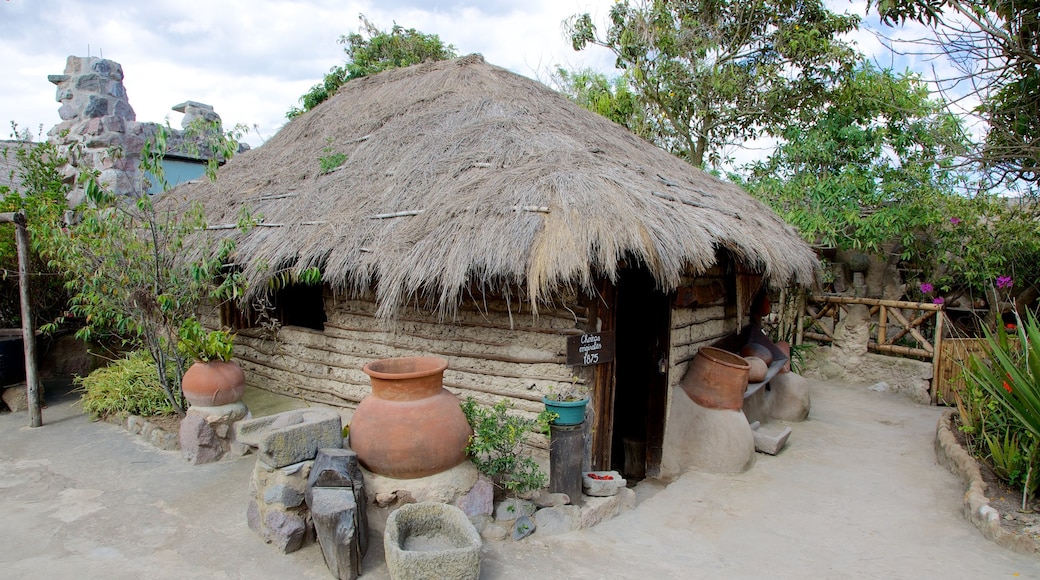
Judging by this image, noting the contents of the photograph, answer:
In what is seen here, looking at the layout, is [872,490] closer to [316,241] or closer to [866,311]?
[866,311]

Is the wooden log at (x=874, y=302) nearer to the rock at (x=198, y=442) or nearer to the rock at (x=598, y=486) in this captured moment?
the rock at (x=598, y=486)

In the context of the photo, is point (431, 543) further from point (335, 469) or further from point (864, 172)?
point (864, 172)

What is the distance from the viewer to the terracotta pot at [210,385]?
17.4 ft

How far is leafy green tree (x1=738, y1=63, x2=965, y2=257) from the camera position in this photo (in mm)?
8328

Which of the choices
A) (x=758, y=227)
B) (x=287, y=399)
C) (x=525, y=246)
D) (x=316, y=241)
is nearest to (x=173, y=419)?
(x=287, y=399)

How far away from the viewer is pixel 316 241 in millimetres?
5574

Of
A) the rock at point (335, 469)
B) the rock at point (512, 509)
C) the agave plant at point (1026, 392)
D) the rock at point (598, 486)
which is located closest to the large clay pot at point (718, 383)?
the rock at point (598, 486)

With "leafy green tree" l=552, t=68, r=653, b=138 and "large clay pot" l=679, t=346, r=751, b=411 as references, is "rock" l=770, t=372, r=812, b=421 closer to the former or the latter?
"large clay pot" l=679, t=346, r=751, b=411

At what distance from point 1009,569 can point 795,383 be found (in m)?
3.54

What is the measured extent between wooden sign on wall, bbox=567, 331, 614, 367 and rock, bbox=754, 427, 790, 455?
212 centimetres

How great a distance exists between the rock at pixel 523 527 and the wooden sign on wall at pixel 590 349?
1.20 m

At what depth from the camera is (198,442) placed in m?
5.12

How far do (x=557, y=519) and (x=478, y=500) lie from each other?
1.81 feet

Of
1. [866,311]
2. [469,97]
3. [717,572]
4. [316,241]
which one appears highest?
[469,97]
